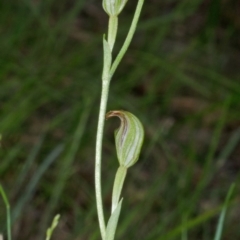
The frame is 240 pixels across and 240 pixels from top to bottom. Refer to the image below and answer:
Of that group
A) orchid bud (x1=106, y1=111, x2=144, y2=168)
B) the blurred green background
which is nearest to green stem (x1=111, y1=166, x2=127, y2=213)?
orchid bud (x1=106, y1=111, x2=144, y2=168)

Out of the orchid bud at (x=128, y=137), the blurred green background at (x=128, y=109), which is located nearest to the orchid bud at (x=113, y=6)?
the orchid bud at (x=128, y=137)

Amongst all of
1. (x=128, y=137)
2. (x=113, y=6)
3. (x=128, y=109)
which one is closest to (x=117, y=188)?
(x=128, y=137)

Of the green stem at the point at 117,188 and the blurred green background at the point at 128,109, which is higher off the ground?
the green stem at the point at 117,188

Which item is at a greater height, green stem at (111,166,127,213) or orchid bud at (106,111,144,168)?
orchid bud at (106,111,144,168)

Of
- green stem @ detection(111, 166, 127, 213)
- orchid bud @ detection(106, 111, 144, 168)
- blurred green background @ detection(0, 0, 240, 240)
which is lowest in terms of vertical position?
blurred green background @ detection(0, 0, 240, 240)

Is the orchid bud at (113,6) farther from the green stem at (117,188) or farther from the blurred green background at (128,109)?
the blurred green background at (128,109)

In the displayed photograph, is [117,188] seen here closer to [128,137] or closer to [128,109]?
[128,137]

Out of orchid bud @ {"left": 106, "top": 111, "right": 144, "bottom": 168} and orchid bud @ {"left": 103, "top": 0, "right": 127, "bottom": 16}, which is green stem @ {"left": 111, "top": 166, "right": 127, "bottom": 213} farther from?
orchid bud @ {"left": 103, "top": 0, "right": 127, "bottom": 16}
